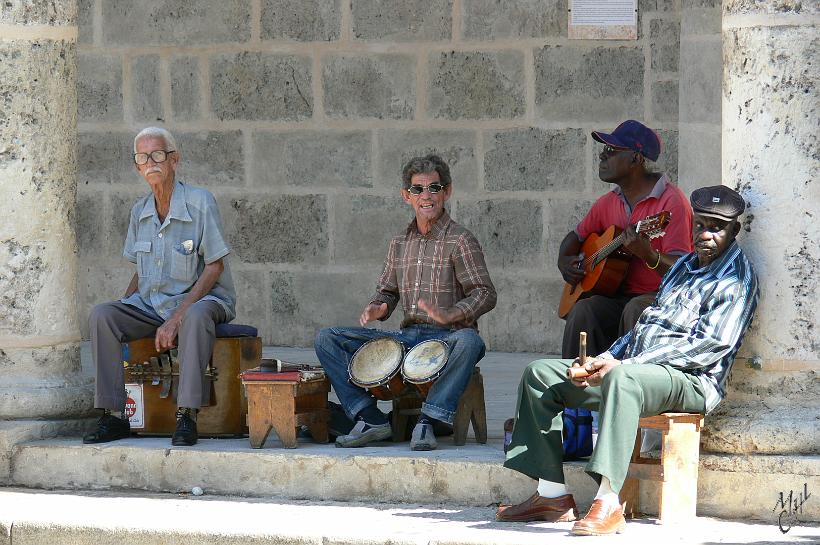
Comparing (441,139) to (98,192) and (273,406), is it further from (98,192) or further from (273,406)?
(273,406)

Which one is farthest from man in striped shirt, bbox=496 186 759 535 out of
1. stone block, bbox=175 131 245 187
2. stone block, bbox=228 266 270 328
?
stone block, bbox=175 131 245 187

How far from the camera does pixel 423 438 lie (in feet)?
22.5

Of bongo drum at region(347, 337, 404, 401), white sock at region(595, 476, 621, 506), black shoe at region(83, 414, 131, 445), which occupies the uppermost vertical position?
bongo drum at region(347, 337, 404, 401)

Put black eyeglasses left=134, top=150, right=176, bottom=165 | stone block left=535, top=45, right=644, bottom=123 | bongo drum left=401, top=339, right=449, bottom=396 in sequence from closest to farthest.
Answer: bongo drum left=401, top=339, right=449, bottom=396
black eyeglasses left=134, top=150, right=176, bottom=165
stone block left=535, top=45, right=644, bottom=123

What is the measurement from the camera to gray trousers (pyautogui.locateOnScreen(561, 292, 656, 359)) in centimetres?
689

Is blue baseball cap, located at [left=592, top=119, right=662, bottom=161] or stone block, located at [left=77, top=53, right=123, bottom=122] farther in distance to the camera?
Result: stone block, located at [left=77, top=53, right=123, bottom=122]

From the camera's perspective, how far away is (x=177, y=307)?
7.44 m

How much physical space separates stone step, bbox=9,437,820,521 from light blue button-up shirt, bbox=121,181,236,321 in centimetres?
64

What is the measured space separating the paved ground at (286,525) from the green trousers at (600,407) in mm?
240

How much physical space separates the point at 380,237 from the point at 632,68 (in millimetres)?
1867

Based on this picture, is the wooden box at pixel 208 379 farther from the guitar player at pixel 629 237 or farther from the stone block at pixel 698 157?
the stone block at pixel 698 157

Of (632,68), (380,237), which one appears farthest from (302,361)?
(632,68)

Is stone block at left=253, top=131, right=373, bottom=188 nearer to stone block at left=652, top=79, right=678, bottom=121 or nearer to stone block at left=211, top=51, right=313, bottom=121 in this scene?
stone block at left=211, top=51, right=313, bottom=121

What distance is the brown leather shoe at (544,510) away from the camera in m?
6.20
